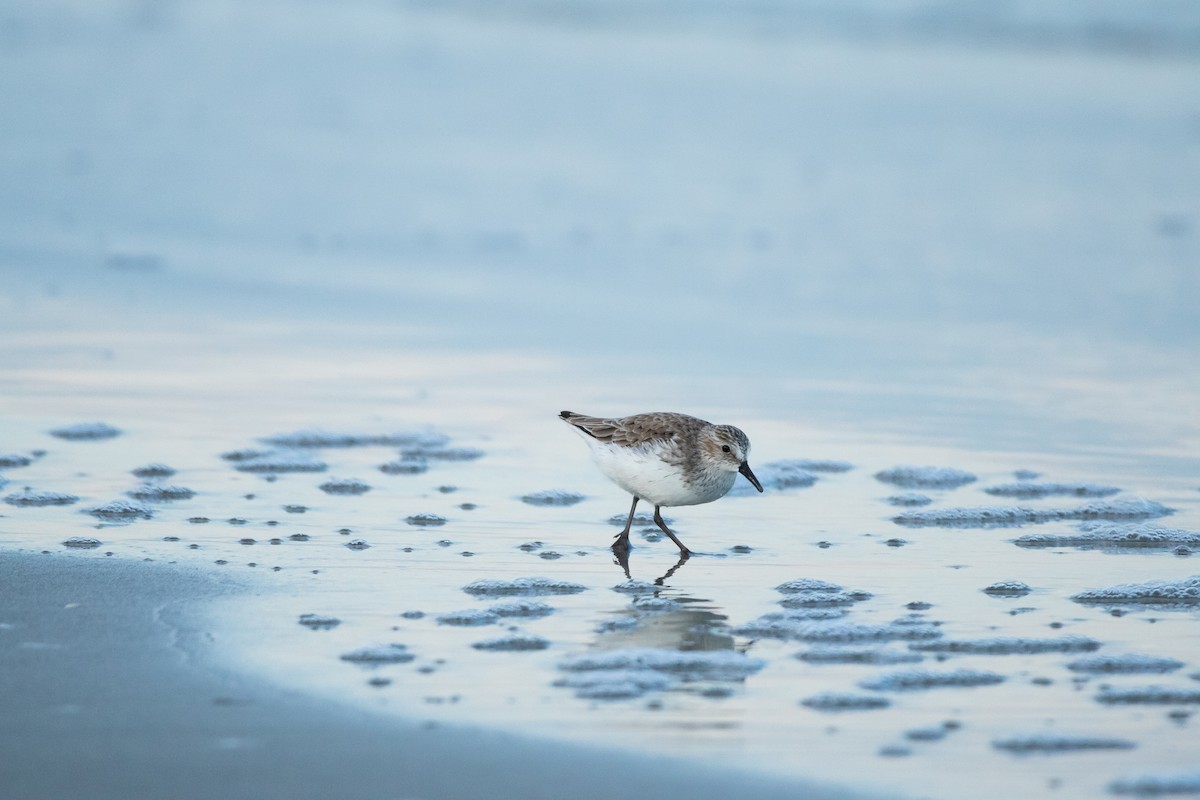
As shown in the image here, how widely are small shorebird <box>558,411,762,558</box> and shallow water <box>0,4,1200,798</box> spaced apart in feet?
0.82

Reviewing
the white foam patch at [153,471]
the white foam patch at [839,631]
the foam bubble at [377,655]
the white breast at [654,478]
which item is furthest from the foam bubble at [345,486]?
the white foam patch at [839,631]

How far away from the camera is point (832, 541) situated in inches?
292

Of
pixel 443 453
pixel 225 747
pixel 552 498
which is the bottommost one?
pixel 225 747

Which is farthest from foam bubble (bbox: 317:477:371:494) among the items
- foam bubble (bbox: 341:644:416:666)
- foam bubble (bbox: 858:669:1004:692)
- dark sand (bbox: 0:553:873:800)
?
foam bubble (bbox: 858:669:1004:692)

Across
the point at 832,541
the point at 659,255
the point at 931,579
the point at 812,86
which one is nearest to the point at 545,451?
the point at 832,541

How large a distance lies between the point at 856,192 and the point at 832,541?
34.9 ft

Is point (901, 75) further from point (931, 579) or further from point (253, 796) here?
point (253, 796)

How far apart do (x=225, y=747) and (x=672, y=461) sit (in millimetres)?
3066

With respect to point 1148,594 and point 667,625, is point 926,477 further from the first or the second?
point 667,625

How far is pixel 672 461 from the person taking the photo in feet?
24.3

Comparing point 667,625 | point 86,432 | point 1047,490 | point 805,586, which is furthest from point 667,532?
point 86,432

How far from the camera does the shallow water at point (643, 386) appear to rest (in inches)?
216

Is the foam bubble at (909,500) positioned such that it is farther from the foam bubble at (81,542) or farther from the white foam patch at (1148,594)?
the foam bubble at (81,542)

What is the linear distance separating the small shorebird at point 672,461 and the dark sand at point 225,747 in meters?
2.40
